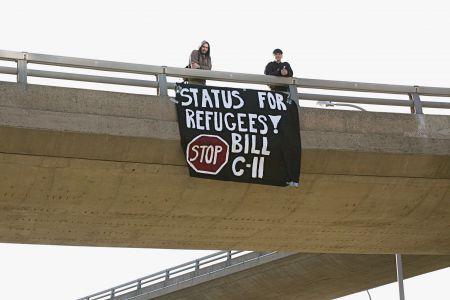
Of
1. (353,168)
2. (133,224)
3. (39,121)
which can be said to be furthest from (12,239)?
(353,168)

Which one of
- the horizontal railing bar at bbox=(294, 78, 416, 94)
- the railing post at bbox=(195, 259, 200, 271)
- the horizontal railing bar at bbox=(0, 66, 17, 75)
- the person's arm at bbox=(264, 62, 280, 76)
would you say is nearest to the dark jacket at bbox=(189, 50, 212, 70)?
the person's arm at bbox=(264, 62, 280, 76)

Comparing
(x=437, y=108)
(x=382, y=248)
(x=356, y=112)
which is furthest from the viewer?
(x=382, y=248)

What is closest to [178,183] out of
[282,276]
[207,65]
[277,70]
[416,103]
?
[207,65]

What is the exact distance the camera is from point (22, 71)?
16328mm

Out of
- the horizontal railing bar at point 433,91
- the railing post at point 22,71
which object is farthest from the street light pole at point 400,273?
the railing post at point 22,71

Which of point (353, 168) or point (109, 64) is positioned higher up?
point (109, 64)

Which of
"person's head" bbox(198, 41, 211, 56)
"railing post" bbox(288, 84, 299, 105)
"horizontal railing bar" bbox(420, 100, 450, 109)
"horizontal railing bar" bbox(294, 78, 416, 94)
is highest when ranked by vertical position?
"person's head" bbox(198, 41, 211, 56)

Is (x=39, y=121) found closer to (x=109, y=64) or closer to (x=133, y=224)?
(x=109, y=64)

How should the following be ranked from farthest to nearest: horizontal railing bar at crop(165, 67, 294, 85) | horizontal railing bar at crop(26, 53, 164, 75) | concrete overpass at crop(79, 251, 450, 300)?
concrete overpass at crop(79, 251, 450, 300) < horizontal railing bar at crop(165, 67, 294, 85) < horizontal railing bar at crop(26, 53, 164, 75)

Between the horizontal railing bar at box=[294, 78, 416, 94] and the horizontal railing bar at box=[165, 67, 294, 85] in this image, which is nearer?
the horizontal railing bar at box=[165, 67, 294, 85]

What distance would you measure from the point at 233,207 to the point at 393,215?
3.46m

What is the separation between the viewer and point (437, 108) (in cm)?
1967

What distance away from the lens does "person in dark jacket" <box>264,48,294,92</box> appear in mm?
18625

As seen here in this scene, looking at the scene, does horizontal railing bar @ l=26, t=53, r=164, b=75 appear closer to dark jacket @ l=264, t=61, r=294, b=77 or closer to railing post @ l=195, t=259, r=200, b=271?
dark jacket @ l=264, t=61, r=294, b=77
